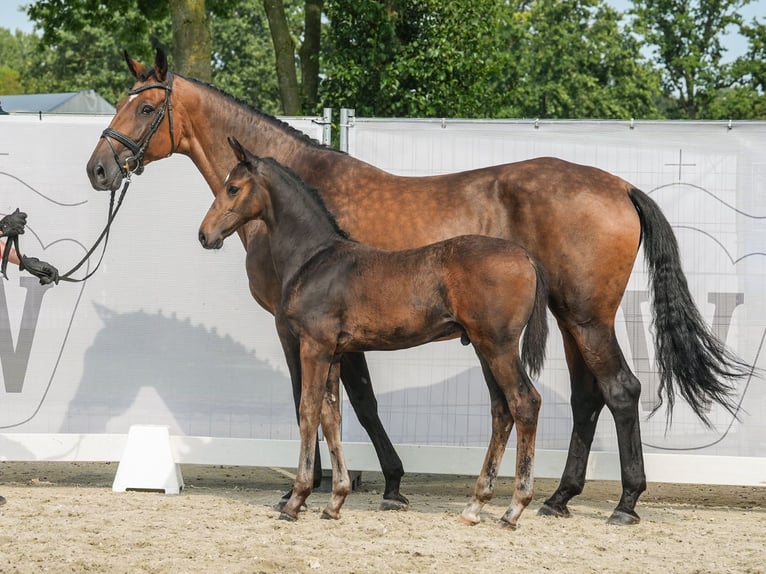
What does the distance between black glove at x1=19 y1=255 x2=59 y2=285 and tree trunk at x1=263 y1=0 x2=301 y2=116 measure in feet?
31.8

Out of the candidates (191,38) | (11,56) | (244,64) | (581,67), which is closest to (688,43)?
(581,67)

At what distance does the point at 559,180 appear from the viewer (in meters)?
6.84

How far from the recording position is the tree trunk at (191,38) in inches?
530

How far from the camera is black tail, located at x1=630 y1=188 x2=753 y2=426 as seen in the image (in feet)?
22.4

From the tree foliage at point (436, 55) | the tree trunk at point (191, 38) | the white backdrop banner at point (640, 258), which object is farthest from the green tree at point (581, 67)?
the white backdrop banner at point (640, 258)

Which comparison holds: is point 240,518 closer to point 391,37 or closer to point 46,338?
point 46,338

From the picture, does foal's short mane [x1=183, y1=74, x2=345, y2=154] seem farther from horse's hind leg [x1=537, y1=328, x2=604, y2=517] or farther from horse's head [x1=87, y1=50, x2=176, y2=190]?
horse's hind leg [x1=537, y1=328, x2=604, y2=517]

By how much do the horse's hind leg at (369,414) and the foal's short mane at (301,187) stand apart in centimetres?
97

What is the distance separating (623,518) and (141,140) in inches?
160

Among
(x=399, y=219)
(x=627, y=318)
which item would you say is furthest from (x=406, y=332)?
(x=627, y=318)

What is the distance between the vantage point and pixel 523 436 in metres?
6.04

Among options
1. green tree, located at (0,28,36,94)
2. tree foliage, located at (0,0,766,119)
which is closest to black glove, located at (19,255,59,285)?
tree foliage, located at (0,0,766,119)

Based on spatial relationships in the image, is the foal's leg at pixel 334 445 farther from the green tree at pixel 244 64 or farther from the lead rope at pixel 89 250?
the green tree at pixel 244 64

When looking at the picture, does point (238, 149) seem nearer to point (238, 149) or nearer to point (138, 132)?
point (238, 149)
